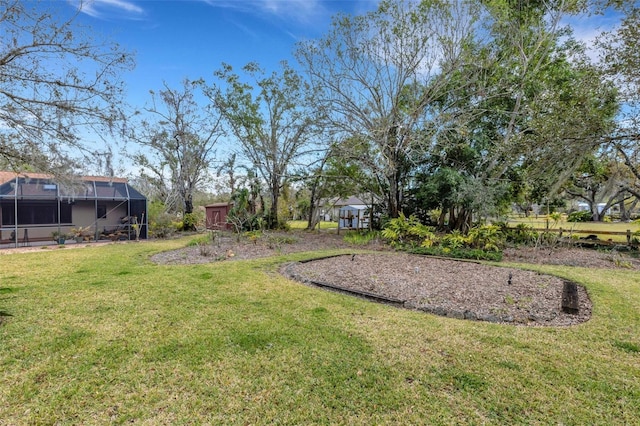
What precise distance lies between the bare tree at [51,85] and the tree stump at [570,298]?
6.10m

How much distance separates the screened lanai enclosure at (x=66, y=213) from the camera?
1048cm

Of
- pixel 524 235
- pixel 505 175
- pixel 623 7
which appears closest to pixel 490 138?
pixel 505 175

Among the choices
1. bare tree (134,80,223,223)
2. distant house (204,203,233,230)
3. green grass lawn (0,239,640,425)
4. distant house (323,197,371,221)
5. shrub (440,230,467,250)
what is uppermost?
bare tree (134,80,223,223)

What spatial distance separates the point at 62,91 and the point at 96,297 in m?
2.78

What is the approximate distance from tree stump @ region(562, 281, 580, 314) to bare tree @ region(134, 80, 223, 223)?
48.9 feet

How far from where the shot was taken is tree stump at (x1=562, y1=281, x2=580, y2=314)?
399 centimetres

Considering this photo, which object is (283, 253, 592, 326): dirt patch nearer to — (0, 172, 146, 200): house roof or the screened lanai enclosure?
(0, 172, 146, 200): house roof

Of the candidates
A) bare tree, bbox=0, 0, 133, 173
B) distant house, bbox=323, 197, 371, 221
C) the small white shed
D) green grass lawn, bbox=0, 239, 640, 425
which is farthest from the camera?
the small white shed

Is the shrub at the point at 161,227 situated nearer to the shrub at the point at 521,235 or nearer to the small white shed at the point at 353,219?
the small white shed at the point at 353,219

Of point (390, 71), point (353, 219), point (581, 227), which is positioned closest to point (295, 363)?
point (390, 71)

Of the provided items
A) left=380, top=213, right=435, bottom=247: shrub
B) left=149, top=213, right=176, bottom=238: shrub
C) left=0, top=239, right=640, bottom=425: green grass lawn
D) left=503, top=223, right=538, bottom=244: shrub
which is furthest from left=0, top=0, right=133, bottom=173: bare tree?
left=503, top=223, right=538, bottom=244: shrub

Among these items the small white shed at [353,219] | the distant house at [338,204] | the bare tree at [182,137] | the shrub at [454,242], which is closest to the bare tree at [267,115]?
the bare tree at [182,137]

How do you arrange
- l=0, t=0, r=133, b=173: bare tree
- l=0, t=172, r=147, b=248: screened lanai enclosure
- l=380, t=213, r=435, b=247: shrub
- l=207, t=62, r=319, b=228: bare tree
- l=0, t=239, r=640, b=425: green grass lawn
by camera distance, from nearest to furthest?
l=0, t=239, r=640, b=425: green grass lawn < l=0, t=0, r=133, b=173: bare tree < l=380, t=213, r=435, b=247: shrub < l=0, t=172, r=147, b=248: screened lanai enclosure < l=207, t=62, r=319, b=228: bare tree

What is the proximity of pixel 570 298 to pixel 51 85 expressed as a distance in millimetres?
7135
